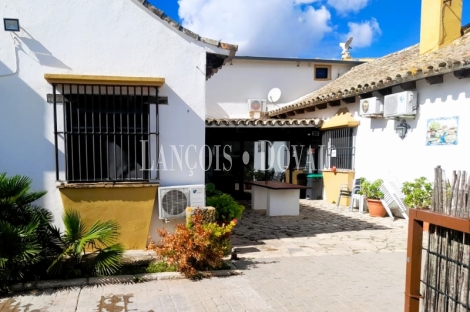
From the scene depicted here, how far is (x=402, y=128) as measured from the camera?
9.18m

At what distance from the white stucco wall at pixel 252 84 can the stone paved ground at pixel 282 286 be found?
9057 millimetres

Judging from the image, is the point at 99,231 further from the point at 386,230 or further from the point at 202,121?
the point at 386,230

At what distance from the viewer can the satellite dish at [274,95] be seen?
15.6 m

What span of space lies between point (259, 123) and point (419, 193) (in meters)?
5.54

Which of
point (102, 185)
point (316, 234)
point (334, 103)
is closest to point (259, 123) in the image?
point (334, 103)

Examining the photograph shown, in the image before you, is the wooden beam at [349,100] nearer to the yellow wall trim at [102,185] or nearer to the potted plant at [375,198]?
the potted plant at [375,198]

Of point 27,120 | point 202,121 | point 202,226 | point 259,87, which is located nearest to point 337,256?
point 202,226

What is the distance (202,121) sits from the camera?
6297 mm

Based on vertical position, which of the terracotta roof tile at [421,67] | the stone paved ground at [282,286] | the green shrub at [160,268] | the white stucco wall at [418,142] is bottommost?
the stone paved ground at [282,286]

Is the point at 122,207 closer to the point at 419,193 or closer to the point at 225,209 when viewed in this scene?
the point at 225,209

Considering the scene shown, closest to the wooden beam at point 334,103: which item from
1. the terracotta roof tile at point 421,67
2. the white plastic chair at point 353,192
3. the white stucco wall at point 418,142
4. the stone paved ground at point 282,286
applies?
the terracotta roof tile at point 421,67

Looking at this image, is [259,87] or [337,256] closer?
[337,256]

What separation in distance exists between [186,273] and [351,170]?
818cm

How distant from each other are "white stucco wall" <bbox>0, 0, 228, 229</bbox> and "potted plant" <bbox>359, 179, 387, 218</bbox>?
593 centimetres
